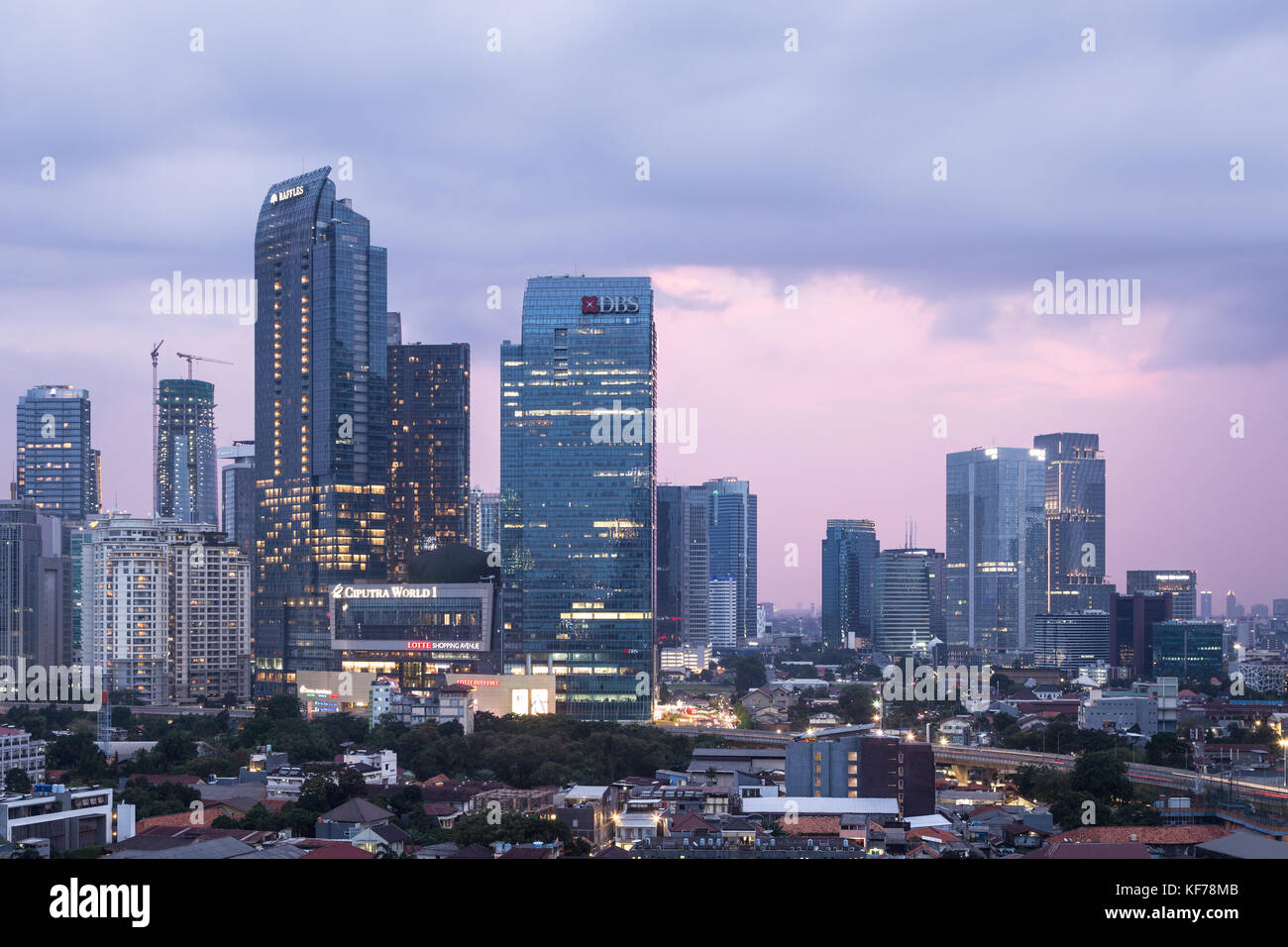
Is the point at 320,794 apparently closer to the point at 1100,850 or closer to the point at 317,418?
the point at 1100,850

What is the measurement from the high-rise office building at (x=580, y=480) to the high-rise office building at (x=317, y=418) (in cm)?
1175

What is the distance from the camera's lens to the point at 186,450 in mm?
118562

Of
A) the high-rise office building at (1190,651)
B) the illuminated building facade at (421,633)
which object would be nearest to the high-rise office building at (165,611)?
the illuminated building facade at (421,633)

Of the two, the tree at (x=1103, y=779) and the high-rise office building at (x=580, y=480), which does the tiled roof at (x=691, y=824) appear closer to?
the tree at (x=1103, y=779)

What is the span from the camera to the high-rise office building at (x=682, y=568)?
355ft

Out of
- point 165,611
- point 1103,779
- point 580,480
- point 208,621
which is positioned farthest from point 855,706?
point 165,611

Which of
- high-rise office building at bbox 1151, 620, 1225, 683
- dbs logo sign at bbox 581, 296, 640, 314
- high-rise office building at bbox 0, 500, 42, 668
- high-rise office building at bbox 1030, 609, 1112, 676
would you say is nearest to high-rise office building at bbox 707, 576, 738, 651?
high-rise office building at bbox 1030, 609, 1112, 676

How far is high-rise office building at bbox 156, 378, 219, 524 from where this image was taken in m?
116

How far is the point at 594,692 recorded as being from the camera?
53031 millimetres

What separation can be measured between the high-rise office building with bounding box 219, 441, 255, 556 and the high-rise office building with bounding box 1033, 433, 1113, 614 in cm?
6605

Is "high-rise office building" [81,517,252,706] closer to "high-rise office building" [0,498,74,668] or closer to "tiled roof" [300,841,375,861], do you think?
"high-rise office building" [0,498,74,668]

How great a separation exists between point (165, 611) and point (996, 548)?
8034 cm
